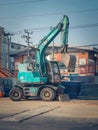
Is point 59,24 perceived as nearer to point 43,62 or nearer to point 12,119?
point 43,62

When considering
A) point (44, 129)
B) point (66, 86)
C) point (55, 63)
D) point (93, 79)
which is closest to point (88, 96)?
point (66, 86)

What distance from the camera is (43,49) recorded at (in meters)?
24.6

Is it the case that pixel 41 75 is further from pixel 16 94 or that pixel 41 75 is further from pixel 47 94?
pixel 16 94

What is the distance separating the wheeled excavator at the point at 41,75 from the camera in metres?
23.7

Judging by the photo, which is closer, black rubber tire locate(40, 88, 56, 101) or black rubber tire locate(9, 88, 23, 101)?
black rubber tire locate(40, 88, 56, 101)

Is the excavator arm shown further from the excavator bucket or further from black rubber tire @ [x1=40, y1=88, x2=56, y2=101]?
the excavator bucket

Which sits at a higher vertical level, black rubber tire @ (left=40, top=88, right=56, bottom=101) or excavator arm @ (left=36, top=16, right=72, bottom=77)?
excavator arm @ (left=36, top=16, right=72, bottom=77)

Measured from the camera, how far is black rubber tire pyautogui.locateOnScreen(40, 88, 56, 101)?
75.3 feet

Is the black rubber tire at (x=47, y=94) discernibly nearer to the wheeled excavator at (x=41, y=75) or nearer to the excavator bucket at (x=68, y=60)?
the wheeled excavator at (x=41, y=75)

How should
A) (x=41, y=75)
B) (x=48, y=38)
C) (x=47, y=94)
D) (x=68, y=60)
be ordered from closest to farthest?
(x=68, y=60), (x=47, y=94), (x=41, y=75), (x=48, y=38)

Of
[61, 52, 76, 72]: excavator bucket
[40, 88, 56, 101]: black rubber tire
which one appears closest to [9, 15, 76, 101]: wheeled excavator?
[40, 88, 56, 101]: black rubber tire

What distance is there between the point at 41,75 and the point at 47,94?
1.83 meters

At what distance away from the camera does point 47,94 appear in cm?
2320

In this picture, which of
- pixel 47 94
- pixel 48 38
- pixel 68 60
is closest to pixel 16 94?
pixel 47 94
